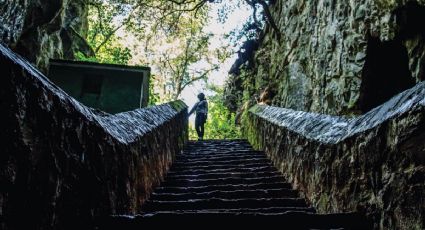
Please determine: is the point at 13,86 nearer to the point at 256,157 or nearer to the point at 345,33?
the point at 256,157

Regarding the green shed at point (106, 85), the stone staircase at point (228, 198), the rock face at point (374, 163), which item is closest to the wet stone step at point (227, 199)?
the stone staircase at point (228, 198)

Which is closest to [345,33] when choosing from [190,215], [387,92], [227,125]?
[387,92]

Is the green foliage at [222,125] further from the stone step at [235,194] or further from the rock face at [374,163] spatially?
the rock face at [374,163]

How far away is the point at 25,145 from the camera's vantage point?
165 cm

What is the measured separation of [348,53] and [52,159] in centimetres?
676

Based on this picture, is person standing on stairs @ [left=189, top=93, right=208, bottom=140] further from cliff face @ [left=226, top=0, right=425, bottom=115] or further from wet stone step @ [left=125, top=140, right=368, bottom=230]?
wet stone step @ [left=125, top=140, right=368, bottom=230]

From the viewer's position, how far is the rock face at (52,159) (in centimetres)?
154

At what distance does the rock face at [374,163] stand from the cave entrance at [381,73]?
3.51 metres

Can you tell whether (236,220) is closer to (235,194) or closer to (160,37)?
(235,194)

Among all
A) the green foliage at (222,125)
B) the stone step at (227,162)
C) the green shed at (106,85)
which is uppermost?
the green shed at (106,85)

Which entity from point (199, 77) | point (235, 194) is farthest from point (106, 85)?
point (199, 77)

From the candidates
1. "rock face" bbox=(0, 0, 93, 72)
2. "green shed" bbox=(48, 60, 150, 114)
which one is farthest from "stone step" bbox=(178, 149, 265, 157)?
"green shed" bbox=(48, 60, 150, 114)

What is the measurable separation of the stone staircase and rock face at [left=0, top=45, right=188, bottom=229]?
34 centimetres

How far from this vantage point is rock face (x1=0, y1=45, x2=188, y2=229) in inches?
60.8
